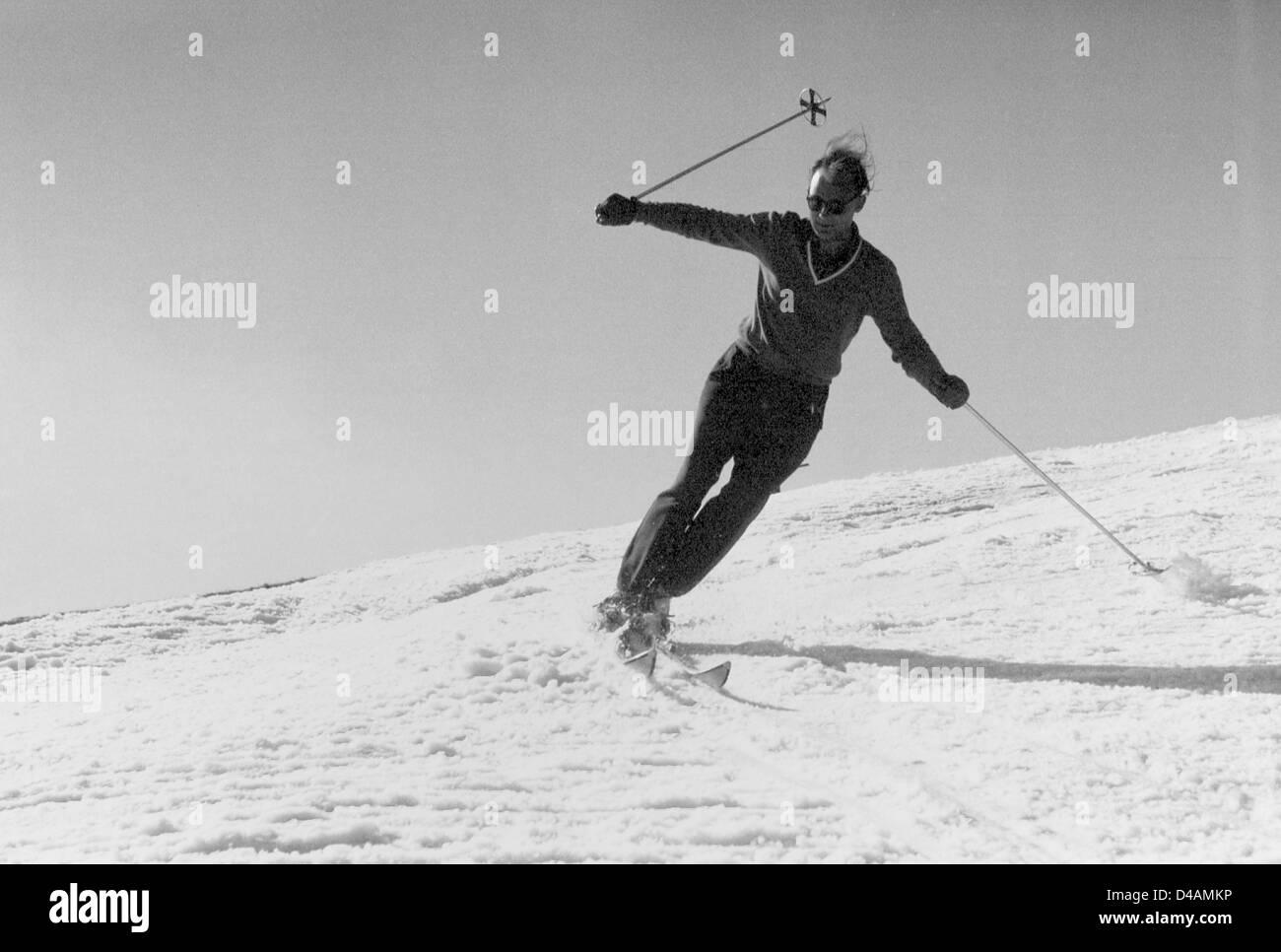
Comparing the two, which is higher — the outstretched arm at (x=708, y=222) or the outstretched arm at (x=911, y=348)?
the outstretched arm at (x=708, y=222)

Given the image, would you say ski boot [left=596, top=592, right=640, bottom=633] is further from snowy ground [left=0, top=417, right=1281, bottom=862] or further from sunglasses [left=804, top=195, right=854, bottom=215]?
sunglasses [left=804, top=195, right=854, bottom=215]

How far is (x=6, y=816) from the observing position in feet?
9.51

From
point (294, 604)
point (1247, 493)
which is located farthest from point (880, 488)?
point (294, 604)

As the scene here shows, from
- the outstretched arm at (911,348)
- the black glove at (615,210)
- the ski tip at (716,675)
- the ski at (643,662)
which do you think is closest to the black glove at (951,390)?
the outstretched arm at (911,348)

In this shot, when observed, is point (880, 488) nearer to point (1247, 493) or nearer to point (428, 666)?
point (1247, 493)

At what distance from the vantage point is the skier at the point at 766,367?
441 cm

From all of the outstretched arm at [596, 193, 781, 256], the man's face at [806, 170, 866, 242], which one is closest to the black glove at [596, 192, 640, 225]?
the outstretched arm at [596, 193, 781, 256]

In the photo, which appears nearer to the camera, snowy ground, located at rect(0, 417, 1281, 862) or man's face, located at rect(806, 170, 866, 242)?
snowy ground, located at rect(0, 417, 1281, 862)

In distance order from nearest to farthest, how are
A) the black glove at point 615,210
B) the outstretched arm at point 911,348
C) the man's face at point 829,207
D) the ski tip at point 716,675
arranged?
the ski tip at point 716,675 < the man's face at point 829,207 < the black glove at point 615,210 < the outstretched arm at point 911,348

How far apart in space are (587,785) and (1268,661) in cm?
241

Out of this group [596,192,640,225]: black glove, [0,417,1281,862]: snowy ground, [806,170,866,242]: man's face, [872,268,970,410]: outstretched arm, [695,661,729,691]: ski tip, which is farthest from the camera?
[872,268,970,410]: outstretched arm

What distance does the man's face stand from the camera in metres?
4.35

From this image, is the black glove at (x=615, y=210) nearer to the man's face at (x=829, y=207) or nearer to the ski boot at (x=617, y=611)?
the man's face at (x=829, y=207)

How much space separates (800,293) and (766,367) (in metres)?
0.33
